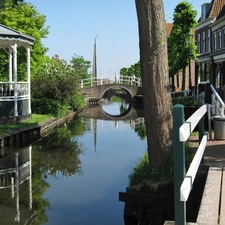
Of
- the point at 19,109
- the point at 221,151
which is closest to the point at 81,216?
the point at 221,151

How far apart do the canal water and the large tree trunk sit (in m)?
1.52

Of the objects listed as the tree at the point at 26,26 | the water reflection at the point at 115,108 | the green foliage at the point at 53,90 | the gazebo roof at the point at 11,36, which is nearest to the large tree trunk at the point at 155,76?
the gazebo roof at the point at 11,36

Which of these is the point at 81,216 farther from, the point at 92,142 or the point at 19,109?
the point at 19,109

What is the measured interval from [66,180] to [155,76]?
14.0 ft

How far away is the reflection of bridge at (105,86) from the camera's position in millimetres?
46062

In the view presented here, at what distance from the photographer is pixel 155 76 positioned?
6.91 meters

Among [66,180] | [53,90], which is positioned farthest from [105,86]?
[66,180]

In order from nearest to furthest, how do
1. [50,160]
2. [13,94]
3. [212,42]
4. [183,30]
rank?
[50,160], [13,94], [183,30], [212,42]

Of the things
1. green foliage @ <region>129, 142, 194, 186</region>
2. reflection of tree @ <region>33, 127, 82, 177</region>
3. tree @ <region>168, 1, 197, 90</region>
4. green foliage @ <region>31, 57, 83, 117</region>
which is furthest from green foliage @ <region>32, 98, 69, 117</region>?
green foliage @ <region>129, 142, 194, 186</region>

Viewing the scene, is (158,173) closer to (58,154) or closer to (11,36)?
(58,154)

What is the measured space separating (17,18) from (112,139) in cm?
1817

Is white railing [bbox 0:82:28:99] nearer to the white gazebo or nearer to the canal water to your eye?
the white gazebo

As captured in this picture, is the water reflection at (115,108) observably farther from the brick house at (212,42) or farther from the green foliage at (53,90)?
the green foliage at (53,90)

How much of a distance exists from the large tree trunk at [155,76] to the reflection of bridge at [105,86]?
38460 millimetres
